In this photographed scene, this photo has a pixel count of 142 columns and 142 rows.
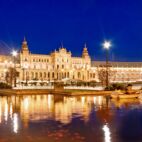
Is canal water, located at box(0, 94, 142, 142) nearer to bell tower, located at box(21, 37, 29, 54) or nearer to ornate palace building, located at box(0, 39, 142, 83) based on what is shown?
ornate palace building, located at box(0, 39, 142, 83)

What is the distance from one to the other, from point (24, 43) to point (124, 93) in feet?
392

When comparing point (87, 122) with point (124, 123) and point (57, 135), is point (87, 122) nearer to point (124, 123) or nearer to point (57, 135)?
point (124, 123)

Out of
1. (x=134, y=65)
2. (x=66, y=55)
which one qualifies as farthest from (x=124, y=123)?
(x=134, y=65)

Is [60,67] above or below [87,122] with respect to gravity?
above

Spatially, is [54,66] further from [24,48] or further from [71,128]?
[71,128]

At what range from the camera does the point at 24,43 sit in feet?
487

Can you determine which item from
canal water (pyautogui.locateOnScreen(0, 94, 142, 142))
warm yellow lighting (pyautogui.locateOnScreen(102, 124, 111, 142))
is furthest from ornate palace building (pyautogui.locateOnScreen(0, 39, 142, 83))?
warm yellow lighting (pyautogui.locateOnScreen(102, 124, 111, 142))

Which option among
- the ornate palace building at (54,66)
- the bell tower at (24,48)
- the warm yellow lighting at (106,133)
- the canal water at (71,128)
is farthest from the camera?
the bell tower at (24,48)

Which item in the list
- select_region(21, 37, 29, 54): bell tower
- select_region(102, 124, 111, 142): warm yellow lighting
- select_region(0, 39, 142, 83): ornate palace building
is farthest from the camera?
select_region(21, 37, 29, 54): bell tower

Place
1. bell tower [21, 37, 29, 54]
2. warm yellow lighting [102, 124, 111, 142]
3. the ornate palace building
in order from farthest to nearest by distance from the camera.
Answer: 1. bell tower [21, 37, 29, 54]
2. the ornate palace building
3. warm yellow lighting [102, 124, 111, 142]

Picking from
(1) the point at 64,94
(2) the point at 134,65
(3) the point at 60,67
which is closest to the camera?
(1) the point at 64,94

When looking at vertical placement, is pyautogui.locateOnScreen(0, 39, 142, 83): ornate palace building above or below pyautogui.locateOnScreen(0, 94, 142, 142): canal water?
above

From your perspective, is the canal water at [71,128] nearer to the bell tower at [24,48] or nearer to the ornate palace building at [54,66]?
the ornate palace building at [54,66]

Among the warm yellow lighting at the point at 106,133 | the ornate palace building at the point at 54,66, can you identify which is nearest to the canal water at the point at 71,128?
the warm yellow lighting at the point at 106,133
